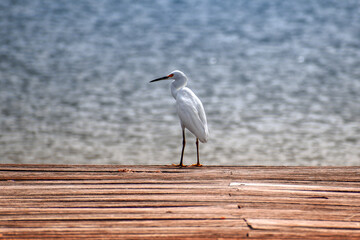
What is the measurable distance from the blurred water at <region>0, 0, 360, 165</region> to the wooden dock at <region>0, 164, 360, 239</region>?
5.21 m

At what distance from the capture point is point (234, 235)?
245 centimetres

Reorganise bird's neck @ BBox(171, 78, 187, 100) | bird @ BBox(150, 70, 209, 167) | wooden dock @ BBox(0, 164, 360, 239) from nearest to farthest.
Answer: wooden dock @ BBox(0, 164, 360, 239)
bird @ BBox(150, 70, 209, 167)
bird's neck @ BBox(171, 78, 187, 100)

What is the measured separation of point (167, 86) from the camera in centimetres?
1730

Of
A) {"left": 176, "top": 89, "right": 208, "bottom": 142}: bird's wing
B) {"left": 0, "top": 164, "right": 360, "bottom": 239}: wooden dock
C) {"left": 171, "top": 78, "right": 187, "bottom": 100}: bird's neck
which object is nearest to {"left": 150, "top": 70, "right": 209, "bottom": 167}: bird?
{"left": 176, "top": 89, "right": 208, "bottom": 142}: bird's wing

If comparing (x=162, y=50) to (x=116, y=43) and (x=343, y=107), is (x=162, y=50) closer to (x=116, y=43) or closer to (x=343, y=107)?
(x=116, y=43)

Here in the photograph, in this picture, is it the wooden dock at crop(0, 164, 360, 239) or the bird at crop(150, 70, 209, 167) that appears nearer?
the wooden dock at crop(0, 164, 360, 239)

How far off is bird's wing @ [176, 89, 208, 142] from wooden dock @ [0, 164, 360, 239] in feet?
3.87

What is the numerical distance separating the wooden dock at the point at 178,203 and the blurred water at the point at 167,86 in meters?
5.21

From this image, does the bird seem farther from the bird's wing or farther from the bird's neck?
the bird's neck

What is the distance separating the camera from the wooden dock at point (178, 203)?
2.52 m

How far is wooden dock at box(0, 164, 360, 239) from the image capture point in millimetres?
2518

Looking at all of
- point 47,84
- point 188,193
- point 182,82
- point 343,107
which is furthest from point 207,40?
point 188,193

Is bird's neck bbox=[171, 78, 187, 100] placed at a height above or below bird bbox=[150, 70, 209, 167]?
above

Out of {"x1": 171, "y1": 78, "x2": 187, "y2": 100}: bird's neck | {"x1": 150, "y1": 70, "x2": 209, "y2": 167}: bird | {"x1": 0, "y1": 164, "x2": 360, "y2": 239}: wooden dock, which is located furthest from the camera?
{"x1": 171, "y1": 78, "x2": 187, "y2": 100}: bird's neck
